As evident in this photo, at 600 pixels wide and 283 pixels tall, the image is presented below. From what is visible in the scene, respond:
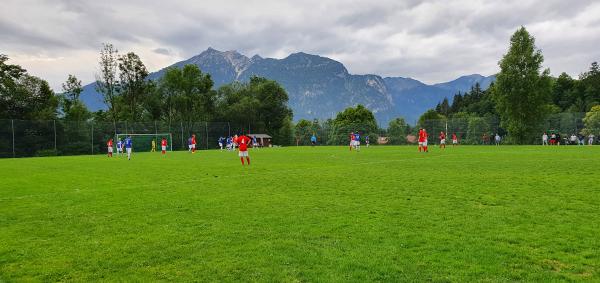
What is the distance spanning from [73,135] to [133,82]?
28.3 meters

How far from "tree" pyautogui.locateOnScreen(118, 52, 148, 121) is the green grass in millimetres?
69478

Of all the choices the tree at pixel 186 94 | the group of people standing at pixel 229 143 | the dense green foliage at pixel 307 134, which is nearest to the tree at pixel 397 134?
the dense green foliage at pixel 307 134

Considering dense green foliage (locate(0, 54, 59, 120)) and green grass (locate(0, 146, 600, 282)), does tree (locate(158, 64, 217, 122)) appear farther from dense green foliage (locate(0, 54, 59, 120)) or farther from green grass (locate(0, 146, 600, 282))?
green grass (locate(0, 146, 600, 282))

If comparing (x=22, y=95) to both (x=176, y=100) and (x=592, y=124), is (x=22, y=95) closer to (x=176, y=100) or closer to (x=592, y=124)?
(x=176, y=100)

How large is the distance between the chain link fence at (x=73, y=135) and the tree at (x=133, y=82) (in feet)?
62.1

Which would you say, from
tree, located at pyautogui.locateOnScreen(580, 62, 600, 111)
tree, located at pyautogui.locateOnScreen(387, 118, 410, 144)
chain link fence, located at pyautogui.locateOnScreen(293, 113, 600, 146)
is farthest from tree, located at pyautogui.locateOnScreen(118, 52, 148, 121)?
tree, located at pyautogui.locateOnScreen(580, 62, 600, 111)

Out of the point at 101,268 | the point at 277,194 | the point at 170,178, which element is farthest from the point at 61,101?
the point at 101,268

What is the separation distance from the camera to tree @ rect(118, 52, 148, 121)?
254 feet

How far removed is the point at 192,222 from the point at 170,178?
9473mm

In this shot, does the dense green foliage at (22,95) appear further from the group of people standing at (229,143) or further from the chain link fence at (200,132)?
the group of people standing at (229,143)

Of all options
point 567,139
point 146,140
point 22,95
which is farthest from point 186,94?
point 567,139

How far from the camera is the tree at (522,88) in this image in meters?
60.9

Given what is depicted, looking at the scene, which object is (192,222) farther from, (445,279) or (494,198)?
(494,198)

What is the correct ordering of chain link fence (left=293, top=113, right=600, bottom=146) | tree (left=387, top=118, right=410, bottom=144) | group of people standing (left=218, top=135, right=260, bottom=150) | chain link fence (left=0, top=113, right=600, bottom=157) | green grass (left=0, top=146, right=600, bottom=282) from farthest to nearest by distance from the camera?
tree (left=387, top=118, right=410, bottom=144)
chain link fence (left=293, top=113, right=600, bottom=146)
group of people standing (left=218, top=135, right=260, bottom=150)
chain link fence (left=0, top=113, right=600, bottom=157)
green grass (left=0, top=146, right=600, bottom=282)
